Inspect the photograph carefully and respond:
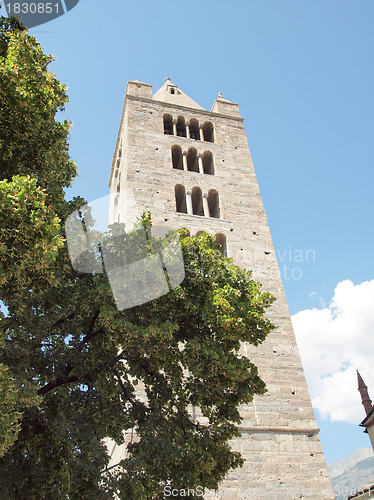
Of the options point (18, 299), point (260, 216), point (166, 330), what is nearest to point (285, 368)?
point (260, 216)

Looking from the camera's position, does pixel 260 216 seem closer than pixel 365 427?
Yes

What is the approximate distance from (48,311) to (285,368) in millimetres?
8323

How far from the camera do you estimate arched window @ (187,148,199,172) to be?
1936 cm

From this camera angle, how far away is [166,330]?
673 cm

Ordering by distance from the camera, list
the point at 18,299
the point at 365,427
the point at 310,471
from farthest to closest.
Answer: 1. the point at 365,427
2. the point at 310,471
3. the point at 18,299

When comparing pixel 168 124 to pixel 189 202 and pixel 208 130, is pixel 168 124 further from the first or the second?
pixel 189 202

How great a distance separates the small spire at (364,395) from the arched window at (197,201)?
1318 centimetres

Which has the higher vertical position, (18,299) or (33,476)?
(18,299)

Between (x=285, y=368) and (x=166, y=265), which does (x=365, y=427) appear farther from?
(x=166, y=265)

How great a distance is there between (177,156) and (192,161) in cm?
71

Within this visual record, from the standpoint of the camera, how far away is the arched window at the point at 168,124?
20766 millimetres

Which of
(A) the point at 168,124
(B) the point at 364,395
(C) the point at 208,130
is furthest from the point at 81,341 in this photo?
(B) the point at 364,395

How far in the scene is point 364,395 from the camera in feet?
77.0

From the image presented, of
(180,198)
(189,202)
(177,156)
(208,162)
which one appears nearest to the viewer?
(189,202)
